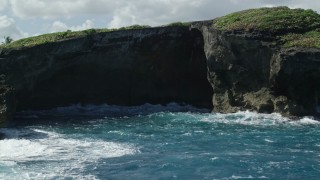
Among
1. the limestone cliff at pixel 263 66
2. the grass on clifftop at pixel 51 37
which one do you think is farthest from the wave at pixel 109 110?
the grass on clifftop at pixel 51 37

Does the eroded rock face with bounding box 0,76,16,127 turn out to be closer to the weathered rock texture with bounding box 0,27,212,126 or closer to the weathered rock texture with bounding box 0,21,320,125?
the weathered rock texture with bounding box 0,21,320,125

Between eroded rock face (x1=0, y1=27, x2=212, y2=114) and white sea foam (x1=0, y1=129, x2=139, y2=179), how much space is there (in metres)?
12.8

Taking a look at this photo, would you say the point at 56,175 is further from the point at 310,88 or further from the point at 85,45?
the point at 85,45

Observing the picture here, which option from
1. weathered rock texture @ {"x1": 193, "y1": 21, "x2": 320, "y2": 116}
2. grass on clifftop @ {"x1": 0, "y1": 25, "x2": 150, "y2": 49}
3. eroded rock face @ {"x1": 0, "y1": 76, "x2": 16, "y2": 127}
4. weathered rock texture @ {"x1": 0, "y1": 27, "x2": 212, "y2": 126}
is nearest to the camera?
eroded rock face @ {"x1": 0, "y1": 76, "x2": 16, "y2": 127}

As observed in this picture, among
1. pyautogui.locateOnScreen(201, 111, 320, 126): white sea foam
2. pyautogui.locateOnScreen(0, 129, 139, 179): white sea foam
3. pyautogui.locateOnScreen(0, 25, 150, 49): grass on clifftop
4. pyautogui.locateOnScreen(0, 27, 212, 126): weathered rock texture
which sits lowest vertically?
pyautogui.locateOnScreen(0, 129, 139, 179): white sea foam

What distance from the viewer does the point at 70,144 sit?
1091 inches

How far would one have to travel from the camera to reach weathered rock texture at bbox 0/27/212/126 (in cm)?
4200

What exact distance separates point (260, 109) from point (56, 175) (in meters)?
19.7

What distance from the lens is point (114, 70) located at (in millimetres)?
44719

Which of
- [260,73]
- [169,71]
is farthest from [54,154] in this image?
[169,71]

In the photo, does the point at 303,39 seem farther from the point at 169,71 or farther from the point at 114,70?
the point at 114,70

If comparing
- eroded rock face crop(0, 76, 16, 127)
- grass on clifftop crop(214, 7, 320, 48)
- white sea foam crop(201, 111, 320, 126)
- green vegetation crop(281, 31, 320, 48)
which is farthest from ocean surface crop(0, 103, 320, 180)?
grass on clifftop crop(214, 7, 320, 48)

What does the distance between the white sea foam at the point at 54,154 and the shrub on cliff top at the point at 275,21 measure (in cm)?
1651

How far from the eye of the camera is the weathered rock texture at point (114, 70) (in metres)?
42.0
